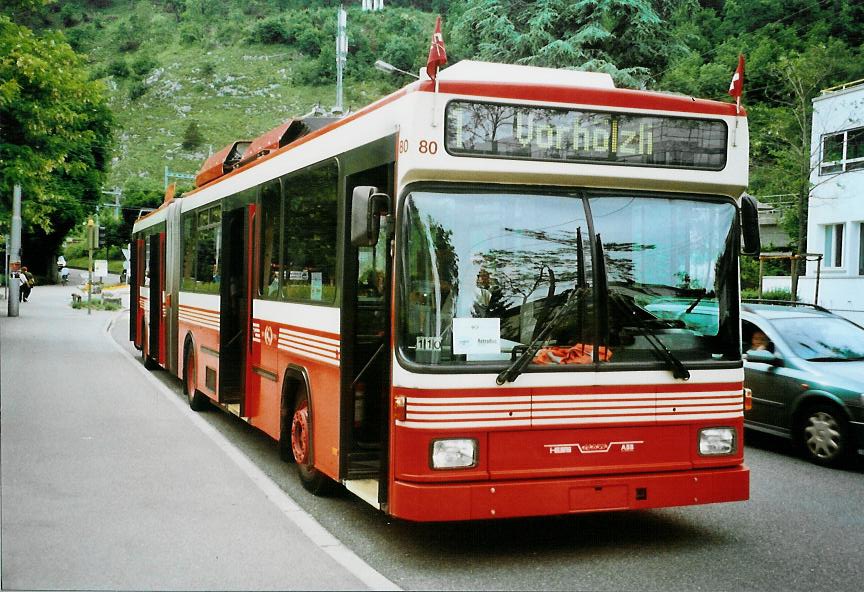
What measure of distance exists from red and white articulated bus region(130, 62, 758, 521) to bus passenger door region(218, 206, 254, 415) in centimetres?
349

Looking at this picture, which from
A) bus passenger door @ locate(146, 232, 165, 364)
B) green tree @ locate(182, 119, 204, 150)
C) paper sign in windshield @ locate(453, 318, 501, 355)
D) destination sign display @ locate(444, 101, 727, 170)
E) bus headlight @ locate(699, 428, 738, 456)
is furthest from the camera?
green tree @ locate(182, 119, 204, 150)

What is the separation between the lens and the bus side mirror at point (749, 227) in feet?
20.2

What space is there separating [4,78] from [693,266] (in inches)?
719

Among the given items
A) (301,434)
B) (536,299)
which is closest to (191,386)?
(301,434)

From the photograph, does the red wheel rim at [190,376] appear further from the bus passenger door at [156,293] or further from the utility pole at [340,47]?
the utility pole at [340,47]

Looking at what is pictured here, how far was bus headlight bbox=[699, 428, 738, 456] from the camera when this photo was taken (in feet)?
19.7

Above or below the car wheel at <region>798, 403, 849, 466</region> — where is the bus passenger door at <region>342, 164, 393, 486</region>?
above

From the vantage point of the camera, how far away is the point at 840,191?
33094 millimetres

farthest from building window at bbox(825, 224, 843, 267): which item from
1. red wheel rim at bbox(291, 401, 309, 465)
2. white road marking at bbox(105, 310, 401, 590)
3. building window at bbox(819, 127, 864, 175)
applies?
red wheel rim at bbox(291, 401, 309, 465)

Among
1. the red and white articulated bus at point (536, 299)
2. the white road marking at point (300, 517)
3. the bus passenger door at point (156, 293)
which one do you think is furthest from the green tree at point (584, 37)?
the red and white articulated bus at point (536, 299)

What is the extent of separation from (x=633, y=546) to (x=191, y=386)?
748 cm

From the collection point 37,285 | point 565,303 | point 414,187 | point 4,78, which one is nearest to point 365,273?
point 414,187

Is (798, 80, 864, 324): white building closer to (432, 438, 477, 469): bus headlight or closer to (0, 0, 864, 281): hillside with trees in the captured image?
(0, 0, 864, 281): hillside with trees

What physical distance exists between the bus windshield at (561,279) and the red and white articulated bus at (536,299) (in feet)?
0.04
